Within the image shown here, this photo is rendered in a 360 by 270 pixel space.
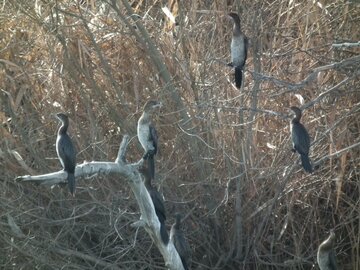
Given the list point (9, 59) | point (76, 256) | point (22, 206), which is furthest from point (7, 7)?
point (76, 256)

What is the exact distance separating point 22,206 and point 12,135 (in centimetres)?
68

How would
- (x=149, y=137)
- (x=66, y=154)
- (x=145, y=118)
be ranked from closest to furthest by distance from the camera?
1. (x=66, y=154)
2. (x=149, y=137)
3. (x=145, y=118)

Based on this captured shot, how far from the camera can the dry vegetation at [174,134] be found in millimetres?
7828

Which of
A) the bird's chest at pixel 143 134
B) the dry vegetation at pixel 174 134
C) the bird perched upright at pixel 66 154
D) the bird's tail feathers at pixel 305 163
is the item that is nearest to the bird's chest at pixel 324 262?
the dry vegetation at pixel 174 134

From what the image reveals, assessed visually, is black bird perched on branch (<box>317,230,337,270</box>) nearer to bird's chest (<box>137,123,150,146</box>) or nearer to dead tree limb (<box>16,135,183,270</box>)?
dead tree limb (<box>16,135,183,270</box>)

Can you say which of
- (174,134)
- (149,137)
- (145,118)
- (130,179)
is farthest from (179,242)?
(130,179)

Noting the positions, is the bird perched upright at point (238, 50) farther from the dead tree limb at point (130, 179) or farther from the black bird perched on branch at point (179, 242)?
the dead tree limb at point (130, 179)

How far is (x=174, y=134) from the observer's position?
8.30 meters

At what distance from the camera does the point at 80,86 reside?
316 inches

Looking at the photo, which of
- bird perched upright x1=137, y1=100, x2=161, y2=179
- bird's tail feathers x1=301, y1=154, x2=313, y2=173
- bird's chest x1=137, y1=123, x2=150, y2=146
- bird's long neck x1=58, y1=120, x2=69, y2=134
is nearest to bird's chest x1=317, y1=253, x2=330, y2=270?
bird's tail feathers x1=301, y1=154, x2=313, y2=173

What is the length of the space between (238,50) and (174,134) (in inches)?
52.4

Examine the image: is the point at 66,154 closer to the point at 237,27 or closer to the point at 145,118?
the point at 145,118

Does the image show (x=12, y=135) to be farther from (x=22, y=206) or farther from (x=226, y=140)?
(x=226, y=140)

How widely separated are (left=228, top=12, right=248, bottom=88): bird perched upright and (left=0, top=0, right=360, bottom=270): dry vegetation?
0.26 meters
